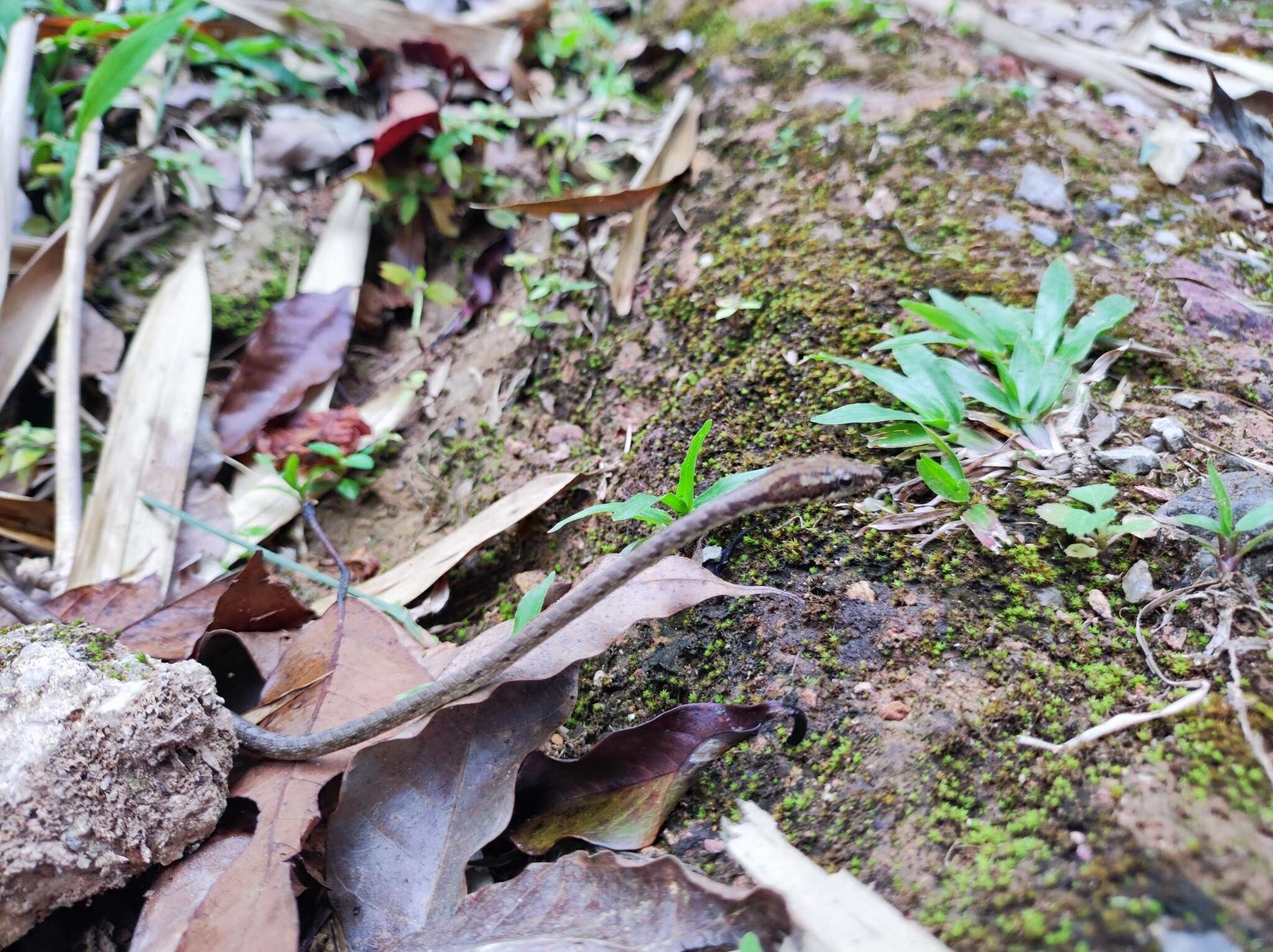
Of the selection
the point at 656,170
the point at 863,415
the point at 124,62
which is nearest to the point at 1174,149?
the point at 656,170

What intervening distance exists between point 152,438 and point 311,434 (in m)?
0.57

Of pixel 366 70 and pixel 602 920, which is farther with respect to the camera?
pixel 366 70

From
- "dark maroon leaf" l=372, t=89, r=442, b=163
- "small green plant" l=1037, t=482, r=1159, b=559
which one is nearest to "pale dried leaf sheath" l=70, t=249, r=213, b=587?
"dark maroon leaf" l=372, t=89, r=442, b=163

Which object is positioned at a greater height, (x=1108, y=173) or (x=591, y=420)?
(x=1108, y=173)

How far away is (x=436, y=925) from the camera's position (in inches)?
59.8

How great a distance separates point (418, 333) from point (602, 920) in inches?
102

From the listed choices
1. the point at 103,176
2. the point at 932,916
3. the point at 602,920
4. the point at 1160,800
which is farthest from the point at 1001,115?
the point at 103,176

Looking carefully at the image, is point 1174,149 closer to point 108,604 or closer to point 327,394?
point 327,394

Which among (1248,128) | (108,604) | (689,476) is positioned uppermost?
(1248,128)

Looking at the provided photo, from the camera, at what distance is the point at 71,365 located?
2.97 metres

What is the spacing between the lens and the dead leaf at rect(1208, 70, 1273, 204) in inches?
117

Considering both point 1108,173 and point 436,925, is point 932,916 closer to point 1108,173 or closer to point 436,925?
point 436,925

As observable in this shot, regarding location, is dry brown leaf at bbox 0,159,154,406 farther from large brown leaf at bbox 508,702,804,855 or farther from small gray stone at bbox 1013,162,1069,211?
small gray stone at bbox 1013,162,1069,211

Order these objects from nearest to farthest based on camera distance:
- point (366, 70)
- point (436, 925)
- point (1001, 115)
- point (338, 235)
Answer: point (436, 925)
point (1001, 115)
point (338, 235)
point (366, 70)
